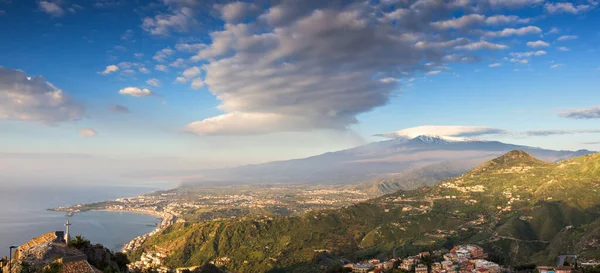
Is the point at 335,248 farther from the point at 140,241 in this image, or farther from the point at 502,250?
the point at 140,241

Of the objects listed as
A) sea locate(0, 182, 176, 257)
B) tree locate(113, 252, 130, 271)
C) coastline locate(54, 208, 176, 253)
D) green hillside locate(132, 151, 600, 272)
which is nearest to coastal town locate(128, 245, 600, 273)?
green hillside locate(132, 151, 600, 272)

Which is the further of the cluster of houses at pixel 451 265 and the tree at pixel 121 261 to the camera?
the cluster of houses at pixel 451 265

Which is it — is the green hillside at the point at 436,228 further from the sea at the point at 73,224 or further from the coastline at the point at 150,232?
the sea at the point at 73,224

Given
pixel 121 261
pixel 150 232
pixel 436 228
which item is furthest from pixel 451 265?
pixel 150 232

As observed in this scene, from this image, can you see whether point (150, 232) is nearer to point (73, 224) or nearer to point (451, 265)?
point (73, 224)

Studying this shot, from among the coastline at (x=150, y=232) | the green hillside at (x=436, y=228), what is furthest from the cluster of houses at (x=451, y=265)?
the coastline at (x=150, y=232)

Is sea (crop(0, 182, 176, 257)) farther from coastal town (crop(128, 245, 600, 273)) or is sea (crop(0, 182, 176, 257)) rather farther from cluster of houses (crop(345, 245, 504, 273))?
cluster of houses (crop(345, 245, 504, 273))
